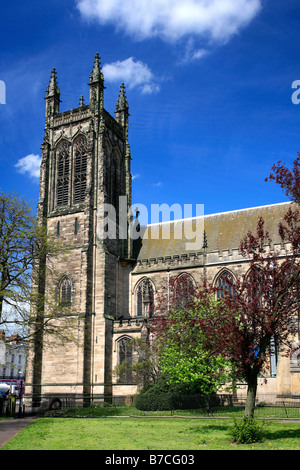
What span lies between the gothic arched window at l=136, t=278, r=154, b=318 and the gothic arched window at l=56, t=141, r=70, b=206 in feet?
32.8

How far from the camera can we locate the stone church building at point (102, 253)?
3631cm

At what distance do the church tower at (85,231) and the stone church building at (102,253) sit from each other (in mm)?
87

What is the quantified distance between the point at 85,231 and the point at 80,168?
692 centimetres

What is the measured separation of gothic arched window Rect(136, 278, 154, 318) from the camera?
126ft

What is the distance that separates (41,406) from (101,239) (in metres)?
13.8

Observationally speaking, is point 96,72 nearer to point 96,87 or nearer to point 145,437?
point 96,87

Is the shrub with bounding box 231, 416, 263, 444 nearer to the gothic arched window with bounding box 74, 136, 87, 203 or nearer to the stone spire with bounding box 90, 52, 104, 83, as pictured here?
the gothic arched window with bounding box 74, 136, 87, 203

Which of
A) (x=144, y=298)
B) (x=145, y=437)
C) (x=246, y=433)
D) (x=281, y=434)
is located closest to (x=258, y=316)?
(x=246, y=433)

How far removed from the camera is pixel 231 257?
123 feet

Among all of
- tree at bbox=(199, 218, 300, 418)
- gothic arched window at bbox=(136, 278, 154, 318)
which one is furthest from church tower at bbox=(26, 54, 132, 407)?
tree at bbox=(199, 218, 300, 418)
